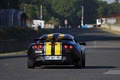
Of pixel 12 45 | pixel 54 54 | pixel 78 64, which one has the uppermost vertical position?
pixel 54 54

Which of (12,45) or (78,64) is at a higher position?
(78,64)

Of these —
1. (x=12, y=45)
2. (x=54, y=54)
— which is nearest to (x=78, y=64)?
(x=54, y=54)

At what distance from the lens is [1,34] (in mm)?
53625

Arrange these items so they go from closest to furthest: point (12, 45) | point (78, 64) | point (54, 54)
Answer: point (54, 54) → point (78, 64) → point (12, 45)

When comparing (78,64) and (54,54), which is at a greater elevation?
(54,54)

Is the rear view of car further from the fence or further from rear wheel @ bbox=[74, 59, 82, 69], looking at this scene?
the fence

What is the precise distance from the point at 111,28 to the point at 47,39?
3671 inches

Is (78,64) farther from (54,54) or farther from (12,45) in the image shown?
(12,45)

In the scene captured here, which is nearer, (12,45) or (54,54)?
(54,54)

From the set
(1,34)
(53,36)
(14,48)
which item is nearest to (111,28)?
(1,34)

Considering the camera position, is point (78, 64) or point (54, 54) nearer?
point (54, 54)

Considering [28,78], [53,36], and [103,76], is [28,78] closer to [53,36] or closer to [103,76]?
[103,76]

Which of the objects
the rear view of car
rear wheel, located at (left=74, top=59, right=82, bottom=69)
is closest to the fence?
the rear view of car

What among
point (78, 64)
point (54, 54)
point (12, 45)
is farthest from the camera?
point (12, 45)
